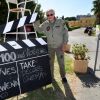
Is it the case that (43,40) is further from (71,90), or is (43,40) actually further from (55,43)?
(71,90)

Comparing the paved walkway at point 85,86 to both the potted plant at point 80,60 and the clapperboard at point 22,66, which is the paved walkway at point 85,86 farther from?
the clapperboard at point 22,66

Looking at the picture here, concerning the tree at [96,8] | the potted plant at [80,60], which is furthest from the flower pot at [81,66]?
the tree at [96,8]

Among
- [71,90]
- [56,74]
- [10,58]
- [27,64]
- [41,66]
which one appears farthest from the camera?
[56,74]

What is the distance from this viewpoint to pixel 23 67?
752 centimetres

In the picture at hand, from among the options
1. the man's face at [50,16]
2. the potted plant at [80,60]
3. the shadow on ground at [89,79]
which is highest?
the man's face at [50,16]

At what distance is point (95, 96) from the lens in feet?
26.8

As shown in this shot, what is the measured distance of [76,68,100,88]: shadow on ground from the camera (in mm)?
9430

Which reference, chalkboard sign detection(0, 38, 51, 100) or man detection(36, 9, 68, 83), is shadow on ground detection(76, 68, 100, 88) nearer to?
man detection(36, 9, 68, 83)

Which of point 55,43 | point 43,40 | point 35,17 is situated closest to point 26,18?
point 35,17

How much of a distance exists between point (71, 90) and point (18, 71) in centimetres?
192

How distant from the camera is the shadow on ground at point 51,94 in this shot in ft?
26.2

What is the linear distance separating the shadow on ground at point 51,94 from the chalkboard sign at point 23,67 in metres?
0.26

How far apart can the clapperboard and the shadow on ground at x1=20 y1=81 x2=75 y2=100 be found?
0.26m

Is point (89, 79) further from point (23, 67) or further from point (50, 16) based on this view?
point (23, 67)
